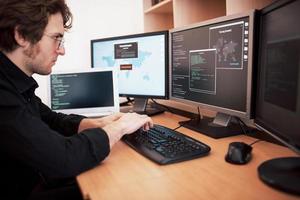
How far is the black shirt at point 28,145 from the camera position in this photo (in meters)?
0.78

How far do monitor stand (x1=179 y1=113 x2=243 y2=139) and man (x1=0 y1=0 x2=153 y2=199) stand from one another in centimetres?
24

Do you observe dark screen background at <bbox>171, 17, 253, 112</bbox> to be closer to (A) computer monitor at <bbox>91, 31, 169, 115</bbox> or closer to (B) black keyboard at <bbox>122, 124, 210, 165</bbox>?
(A) computer monitor at <bbox>91, 31, 169, 115</bbox>

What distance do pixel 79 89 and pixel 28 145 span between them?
89 cm

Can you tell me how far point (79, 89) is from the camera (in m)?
1.64

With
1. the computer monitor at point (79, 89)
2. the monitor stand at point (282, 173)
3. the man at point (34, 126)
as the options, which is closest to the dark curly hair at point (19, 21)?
Answer: the man at point (34, 126)

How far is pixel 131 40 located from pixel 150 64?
0.66 ft

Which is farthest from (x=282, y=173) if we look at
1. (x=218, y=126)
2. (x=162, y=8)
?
(x=162, y=8)

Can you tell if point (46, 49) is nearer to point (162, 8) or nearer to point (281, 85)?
point (281, 85)

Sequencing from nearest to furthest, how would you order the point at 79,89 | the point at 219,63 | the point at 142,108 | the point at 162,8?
the point at 219,63 < the point at 79,89 < the point at 142,108 < the point at 162,8

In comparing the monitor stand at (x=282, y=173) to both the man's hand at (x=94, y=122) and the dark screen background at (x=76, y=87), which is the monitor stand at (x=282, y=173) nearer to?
the man's hand at (x=94, y=122)

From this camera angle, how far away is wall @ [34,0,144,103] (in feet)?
6.94

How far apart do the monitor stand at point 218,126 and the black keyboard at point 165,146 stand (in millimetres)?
172

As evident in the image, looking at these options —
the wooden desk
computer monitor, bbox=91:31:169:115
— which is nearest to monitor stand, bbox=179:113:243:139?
the wooden desk

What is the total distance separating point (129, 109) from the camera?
1878 millimetres
